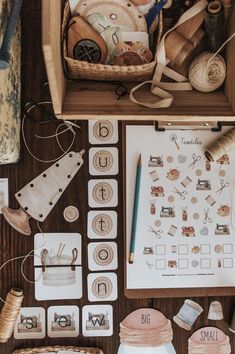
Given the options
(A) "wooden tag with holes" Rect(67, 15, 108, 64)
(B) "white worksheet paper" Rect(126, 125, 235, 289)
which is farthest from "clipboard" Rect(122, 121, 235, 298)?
(A) "wooden tag with holes" Rect(67, 15, 108, 64)

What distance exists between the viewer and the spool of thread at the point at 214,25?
1.13 m

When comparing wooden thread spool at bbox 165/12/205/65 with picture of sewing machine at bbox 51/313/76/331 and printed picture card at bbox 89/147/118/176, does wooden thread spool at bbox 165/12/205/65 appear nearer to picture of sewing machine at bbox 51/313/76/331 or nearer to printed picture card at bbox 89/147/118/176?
printed picture card at bbox 89/147/118/176

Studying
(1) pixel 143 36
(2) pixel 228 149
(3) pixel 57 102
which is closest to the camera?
(3) pixel 57 102

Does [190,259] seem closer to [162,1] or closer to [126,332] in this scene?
[126,332]

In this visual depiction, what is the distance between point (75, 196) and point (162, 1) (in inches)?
17.8

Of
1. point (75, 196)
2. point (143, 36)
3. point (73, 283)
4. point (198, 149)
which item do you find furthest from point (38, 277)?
point (143, 36)

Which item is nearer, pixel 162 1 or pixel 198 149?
pixel 162 1

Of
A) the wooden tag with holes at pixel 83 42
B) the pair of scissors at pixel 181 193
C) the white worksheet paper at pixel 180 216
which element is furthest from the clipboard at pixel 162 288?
the wooden tag with holes at pixel 83 42

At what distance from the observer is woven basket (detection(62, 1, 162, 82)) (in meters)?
1.11

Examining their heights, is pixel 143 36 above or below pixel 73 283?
above

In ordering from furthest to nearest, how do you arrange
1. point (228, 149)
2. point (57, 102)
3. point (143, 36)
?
point (228, 149) < point (143, 36) < point (57, 102)

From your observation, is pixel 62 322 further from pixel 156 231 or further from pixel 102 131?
pixel 102 131

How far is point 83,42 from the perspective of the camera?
1.14 m

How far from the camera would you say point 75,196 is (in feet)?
4.27
